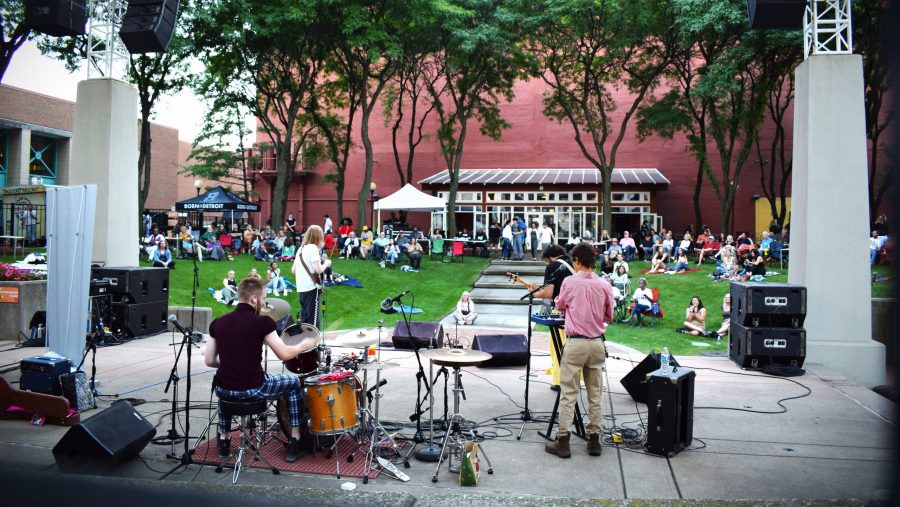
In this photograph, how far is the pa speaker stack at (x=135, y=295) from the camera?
12.5 m

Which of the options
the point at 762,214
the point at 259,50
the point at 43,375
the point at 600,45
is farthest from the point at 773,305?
the point at 762,214

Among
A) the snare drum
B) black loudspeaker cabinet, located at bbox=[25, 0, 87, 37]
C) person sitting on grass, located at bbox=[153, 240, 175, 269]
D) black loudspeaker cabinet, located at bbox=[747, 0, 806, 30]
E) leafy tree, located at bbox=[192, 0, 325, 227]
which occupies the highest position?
leafy tree, located at bbox=[192, 0, 325, 227]

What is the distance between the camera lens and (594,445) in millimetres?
6375

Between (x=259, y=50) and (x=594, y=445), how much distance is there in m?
24.9

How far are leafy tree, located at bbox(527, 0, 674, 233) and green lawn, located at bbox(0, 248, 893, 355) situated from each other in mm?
8678

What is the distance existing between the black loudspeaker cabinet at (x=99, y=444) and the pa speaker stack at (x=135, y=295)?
274 inches

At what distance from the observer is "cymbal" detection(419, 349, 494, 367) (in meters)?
5.82

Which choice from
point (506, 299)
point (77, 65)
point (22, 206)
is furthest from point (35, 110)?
point (506, 299)

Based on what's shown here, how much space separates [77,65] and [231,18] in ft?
18.4

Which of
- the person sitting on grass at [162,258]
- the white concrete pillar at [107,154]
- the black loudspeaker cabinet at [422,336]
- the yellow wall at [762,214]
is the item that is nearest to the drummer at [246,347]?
the black loudspeaker cabinet at [422,336]

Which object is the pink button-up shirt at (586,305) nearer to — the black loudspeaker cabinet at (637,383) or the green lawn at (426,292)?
the black loudspeaker cabinet at (637,383)

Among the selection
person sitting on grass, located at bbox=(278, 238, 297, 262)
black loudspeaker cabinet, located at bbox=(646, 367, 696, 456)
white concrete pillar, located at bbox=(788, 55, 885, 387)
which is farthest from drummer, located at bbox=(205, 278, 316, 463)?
person sitting on grass, located at bbox=(278, 238, 297, 262)

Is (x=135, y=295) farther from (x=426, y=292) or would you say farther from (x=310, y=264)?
(x=426, y=292)

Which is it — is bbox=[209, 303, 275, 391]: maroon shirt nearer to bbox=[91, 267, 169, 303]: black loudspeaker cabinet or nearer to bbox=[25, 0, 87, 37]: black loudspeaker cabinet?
bbox=[25, 0, 87, 37]: black loudspeaker cabinet
